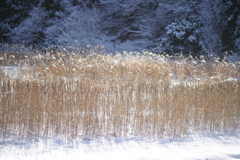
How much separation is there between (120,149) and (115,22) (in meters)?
10.9

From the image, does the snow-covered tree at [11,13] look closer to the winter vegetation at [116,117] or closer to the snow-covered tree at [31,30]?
the snow-covered tree at [31,30]

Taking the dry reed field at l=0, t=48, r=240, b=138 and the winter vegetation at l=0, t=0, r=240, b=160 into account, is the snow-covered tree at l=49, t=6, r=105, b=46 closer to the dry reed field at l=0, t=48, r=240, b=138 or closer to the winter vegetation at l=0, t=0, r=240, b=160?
the winter vegetation at l=0, t=0, r=240, b=160

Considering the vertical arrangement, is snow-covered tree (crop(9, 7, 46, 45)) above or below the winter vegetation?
above

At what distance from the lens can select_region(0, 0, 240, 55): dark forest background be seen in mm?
12797

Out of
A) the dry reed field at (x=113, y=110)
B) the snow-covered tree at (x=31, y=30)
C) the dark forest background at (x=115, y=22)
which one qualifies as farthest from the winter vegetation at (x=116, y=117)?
the snow-covered tree at (x=31, y=30)

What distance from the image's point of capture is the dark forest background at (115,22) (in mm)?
12797

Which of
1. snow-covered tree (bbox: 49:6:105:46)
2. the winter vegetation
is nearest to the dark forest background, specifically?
snow-covered tree (bbox: 49:6:105:46)

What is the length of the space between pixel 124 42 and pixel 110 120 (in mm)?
9496

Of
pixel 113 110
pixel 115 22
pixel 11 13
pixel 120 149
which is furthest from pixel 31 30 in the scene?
pixel 120 149

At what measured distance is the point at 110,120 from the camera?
4.38 meters

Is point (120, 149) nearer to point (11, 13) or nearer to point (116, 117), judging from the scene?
point (116, 117)

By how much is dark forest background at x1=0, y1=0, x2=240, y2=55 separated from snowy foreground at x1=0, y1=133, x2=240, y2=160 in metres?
8.38

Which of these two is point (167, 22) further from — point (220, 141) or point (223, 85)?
point (220, 141)

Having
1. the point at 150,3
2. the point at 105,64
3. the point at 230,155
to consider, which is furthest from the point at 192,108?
the point at 150,3
